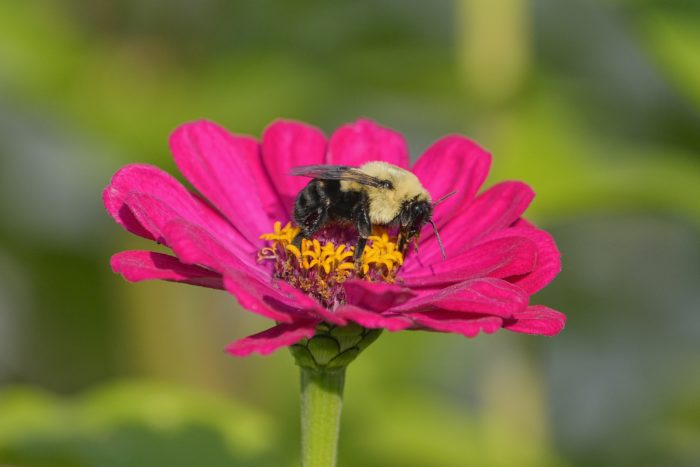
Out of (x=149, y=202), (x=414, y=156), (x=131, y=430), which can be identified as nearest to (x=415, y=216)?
(x=149, y=202)

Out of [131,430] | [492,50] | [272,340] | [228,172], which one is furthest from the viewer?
[492,50]

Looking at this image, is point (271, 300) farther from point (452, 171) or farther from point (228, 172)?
point (452, 171)

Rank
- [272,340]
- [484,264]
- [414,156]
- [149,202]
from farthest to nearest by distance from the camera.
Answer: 1. [414,156]
2. [484,264]
3. [149,202]
4. [272,340]

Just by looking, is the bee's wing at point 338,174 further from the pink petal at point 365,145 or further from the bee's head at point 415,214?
the pink petal at point 365,145

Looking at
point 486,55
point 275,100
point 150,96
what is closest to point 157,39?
point 150,96

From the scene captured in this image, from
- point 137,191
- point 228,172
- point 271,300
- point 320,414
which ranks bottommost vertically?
point 320,414

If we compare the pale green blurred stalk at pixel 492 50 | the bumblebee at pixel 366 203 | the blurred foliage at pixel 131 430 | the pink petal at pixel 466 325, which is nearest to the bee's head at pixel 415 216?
the bumblebee at pixel 366 203
